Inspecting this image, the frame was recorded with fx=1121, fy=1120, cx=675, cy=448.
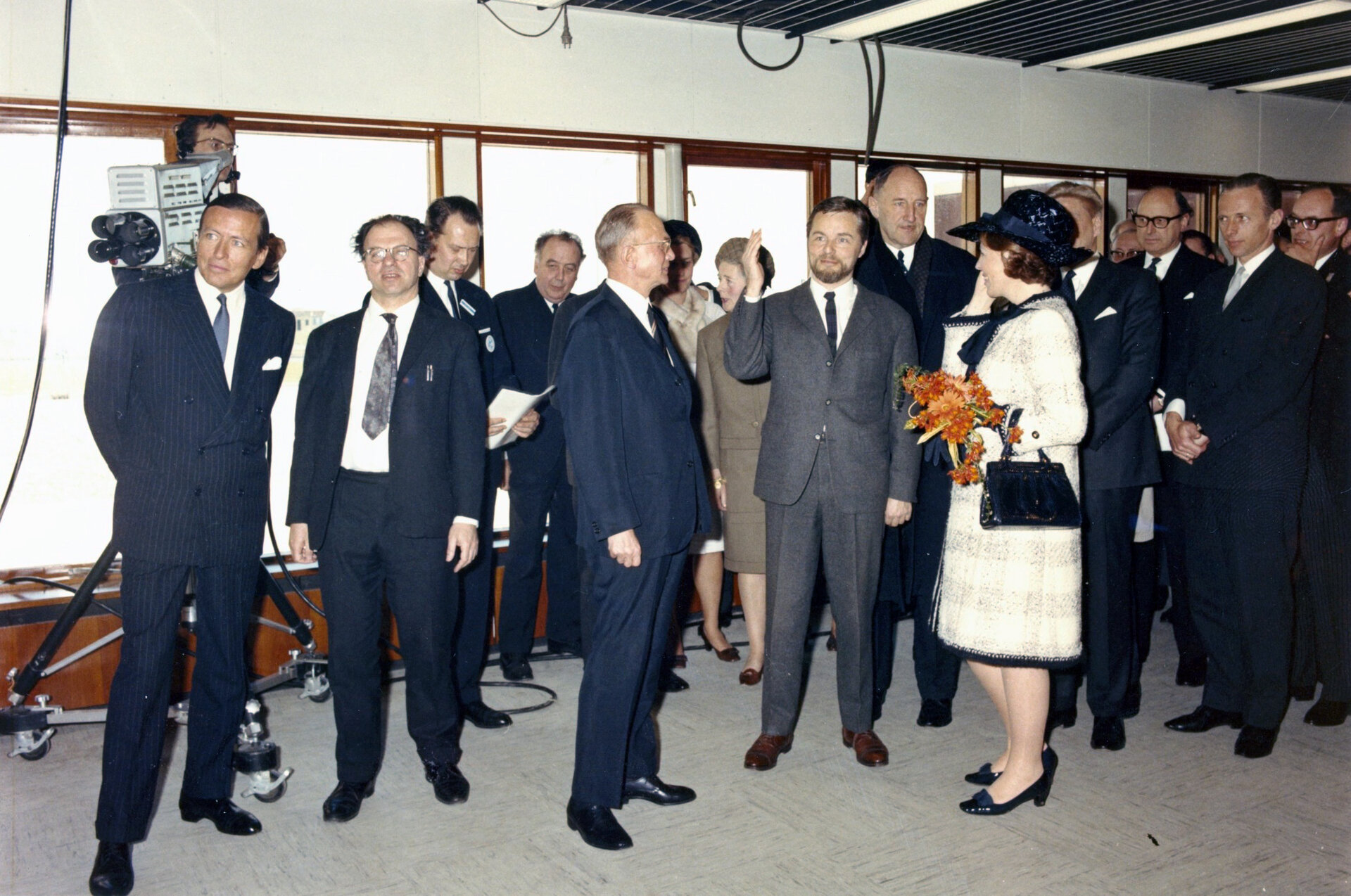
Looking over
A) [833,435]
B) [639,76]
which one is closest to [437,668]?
[833,435]

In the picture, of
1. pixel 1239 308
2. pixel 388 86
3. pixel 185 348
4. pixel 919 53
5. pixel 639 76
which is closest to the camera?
pixel 185 348

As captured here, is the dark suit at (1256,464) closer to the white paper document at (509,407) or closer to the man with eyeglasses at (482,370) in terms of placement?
the white paper document at (509,407)

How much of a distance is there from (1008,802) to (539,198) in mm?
3787

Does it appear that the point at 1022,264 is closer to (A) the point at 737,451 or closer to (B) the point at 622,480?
(B) the point at 622,480

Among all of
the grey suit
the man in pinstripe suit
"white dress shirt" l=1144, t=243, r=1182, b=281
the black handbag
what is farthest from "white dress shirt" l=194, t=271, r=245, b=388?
"white dress shirt" l=1144, t=243, r=1182, b=281

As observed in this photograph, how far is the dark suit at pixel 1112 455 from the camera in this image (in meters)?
3.59

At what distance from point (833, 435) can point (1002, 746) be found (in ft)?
4.06

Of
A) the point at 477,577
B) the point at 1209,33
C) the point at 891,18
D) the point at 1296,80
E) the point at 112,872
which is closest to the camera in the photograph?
the point at 112,872

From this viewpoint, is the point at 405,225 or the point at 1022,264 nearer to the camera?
the point at 1022,264

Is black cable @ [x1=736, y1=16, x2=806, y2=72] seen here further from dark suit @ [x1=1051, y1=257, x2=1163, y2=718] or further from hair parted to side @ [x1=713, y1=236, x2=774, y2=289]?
dark suit @ [x1=1051, y1=257, x2=1163, y2=718]

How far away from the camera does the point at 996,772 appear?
11.0ft

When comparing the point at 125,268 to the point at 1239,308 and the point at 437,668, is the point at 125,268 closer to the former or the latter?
the point at 437,668

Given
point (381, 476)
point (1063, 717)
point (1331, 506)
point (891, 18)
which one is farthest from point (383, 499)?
point (891, 18)

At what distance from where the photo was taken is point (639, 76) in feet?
19.1
